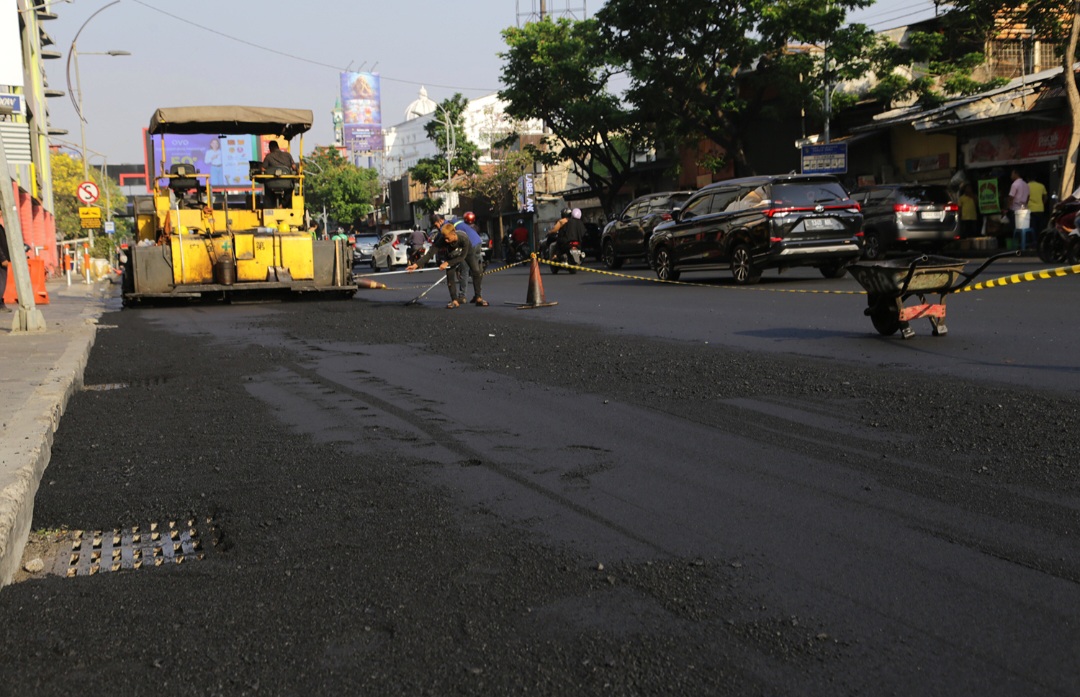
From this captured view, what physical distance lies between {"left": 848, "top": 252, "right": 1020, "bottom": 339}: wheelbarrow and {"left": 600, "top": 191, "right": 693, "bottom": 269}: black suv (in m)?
19.7

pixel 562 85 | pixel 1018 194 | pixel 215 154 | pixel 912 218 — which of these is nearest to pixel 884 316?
pixel 912 218

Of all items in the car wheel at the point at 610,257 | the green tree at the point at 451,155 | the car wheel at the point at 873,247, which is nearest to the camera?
the car wheel at the point at 873,247

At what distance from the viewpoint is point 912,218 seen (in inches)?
1014

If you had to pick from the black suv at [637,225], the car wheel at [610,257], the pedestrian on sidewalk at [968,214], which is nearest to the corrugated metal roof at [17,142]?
the car wheel at [610,257]

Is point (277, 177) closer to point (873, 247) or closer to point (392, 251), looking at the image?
point (873, 247)

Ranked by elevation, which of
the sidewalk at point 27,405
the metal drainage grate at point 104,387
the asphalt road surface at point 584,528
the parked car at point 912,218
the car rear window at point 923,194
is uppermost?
the car rear window at point 923,194

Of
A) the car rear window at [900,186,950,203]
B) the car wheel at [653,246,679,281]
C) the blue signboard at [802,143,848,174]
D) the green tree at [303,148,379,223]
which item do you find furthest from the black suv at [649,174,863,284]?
the green tree at [303,148,379,223]

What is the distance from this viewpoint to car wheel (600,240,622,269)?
32969 mm

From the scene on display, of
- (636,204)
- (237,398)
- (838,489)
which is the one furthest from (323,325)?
(636,204)

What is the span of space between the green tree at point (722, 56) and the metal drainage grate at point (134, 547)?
104 ft

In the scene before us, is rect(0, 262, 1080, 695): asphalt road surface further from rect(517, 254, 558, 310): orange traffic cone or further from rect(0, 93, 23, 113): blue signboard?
rect(0, 93, 23, 113): blue signboard

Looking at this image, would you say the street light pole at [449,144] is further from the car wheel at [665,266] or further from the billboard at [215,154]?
the car wheel at [665,266]

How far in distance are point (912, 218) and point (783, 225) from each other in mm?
7183

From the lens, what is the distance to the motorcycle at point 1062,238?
1969 centimetres
